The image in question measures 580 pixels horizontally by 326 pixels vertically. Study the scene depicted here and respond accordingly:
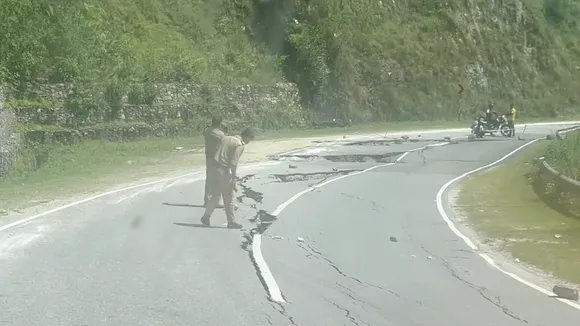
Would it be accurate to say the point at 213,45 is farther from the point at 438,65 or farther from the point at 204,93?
the point at 438,65

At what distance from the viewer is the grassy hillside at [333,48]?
34.8 m

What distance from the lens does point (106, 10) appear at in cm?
4166

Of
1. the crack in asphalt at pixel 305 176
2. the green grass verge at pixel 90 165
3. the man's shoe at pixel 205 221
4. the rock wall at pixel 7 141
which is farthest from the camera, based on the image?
the rock wall at pixel 7 141

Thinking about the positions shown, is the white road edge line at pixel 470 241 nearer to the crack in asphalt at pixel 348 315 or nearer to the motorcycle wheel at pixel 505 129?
the crack in asphalt at pixel 348 315

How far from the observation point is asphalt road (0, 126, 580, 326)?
813 centimetres

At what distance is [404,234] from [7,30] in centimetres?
2392

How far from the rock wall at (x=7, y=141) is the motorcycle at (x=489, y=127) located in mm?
20926

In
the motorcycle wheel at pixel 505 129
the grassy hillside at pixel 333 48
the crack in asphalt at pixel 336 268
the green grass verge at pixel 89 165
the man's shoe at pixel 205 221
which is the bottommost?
the green grass verge at pixel 89 165

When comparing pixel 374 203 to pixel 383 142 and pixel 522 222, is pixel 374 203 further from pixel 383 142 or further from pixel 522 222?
pixel 383 142

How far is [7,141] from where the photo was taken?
88.1 ft

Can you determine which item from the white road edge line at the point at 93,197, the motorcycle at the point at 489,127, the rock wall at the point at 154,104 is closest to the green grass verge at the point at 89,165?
the white road edge line at the point at 93,197

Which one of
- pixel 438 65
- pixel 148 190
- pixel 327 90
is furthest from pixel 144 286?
pixel 438 65

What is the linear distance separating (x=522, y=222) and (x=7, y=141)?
17700 mm

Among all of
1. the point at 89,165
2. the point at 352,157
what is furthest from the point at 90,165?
the point at 352,157
